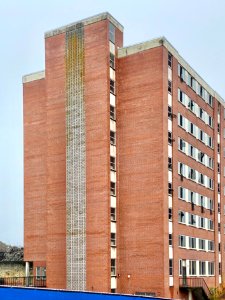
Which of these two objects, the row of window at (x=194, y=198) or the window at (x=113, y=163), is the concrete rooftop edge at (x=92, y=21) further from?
the row of window at (x=194, y=198)

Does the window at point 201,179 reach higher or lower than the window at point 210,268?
Result: higher

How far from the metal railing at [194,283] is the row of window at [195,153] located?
12573 mm

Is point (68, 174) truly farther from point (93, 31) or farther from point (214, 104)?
point (214, 104)

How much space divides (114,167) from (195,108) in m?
13.8

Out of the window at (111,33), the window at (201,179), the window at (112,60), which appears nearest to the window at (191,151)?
the window at (201,179)

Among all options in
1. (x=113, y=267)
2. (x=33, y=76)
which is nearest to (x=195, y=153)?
Result: (x=113, y=267)

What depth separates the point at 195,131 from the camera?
184ft

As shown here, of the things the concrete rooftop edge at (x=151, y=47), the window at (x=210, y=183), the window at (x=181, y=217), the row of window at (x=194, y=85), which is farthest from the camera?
the window at (x=210, y=183)

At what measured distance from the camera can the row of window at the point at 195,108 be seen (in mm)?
52706

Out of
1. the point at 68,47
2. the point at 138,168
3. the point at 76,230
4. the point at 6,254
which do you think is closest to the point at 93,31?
the point at 68,47

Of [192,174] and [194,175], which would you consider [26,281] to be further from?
[194,175]

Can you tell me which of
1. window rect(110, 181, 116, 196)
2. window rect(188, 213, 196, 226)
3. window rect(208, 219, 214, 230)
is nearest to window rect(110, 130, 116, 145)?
window rect(110, 181, 116, 196)

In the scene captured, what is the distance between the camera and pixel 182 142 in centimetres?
5219

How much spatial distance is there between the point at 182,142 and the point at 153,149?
20.0 feet
